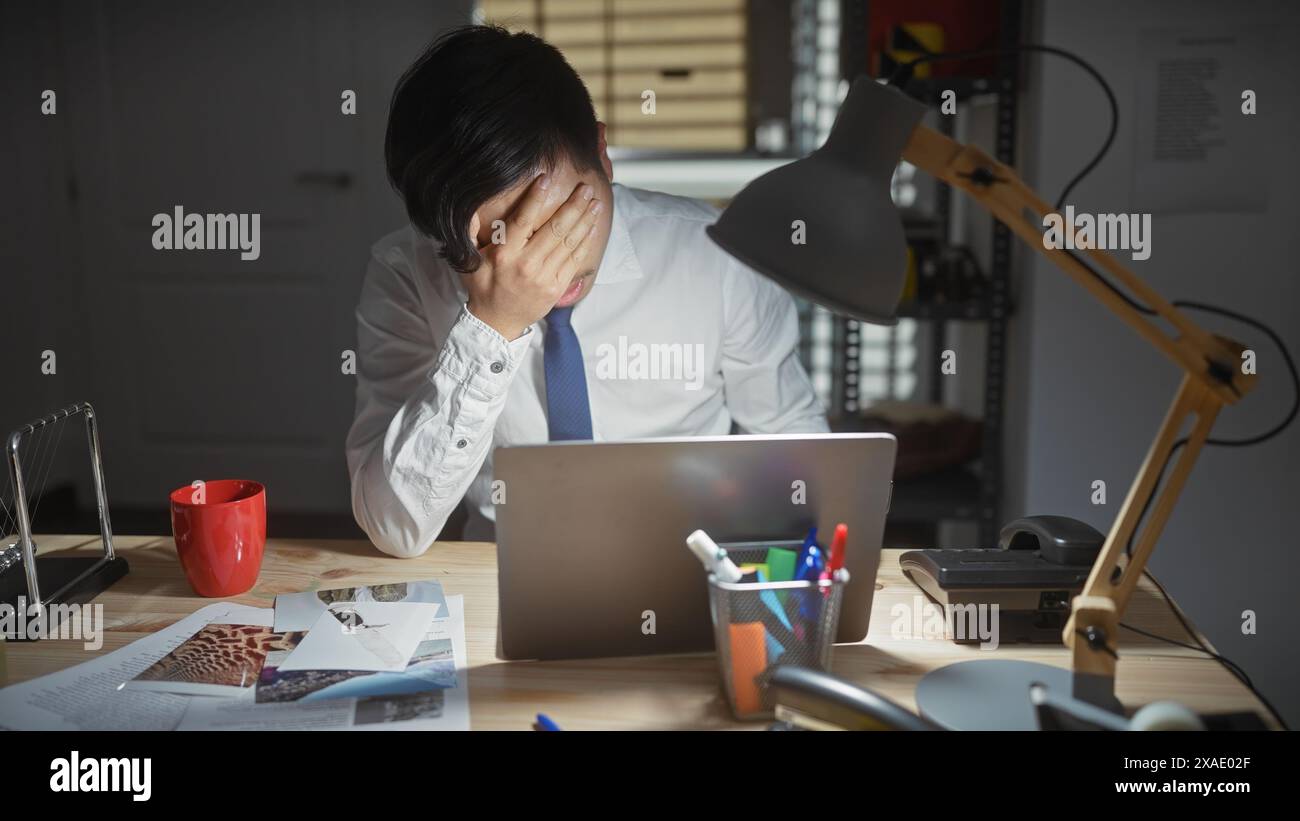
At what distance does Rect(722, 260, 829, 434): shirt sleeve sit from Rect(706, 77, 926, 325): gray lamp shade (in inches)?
33.8

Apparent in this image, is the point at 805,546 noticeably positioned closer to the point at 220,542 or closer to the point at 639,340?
the point at 220,542

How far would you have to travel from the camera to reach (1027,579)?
0.91m

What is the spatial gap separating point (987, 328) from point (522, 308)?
1390 millimetres

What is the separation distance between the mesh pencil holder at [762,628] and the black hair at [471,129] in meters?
0.57

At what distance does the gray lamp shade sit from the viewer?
0.68 m

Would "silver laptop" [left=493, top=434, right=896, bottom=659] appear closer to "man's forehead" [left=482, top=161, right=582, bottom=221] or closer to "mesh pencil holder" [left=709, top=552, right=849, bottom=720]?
"mesh pencil holder" [left=709, top=552, right=849, bottom=720]

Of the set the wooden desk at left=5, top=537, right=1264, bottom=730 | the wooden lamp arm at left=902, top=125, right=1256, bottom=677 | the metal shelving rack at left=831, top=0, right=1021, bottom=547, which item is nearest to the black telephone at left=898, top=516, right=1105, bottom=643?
the wooden desk at left=5, top=537, right=1264, bottom=730

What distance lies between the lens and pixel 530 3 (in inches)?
118

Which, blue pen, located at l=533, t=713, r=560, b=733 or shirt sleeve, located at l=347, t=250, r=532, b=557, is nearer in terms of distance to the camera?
blue pen, located at l=533, t=713, r=560, b=733

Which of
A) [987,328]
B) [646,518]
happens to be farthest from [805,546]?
[987,328]

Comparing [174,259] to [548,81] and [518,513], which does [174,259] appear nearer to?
[548,81]

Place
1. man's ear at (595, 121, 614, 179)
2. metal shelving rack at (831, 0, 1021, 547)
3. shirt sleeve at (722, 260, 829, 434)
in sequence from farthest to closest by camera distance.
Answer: metal shelving rack at (831, 0, 1021, 547) < shirt sleeve at (722, 260, 829, 434) < man's ear at (595, 121, 614, 179)
